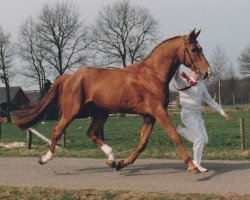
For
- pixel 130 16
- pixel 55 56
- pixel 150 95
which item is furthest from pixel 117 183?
pixel 130 16

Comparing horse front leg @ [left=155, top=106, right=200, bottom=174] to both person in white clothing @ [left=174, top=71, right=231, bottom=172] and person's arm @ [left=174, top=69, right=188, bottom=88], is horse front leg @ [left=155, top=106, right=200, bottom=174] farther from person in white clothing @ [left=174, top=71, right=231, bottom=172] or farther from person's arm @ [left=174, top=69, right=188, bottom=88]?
person's arm @ [left=174, top=69, right=188, bottom=88]

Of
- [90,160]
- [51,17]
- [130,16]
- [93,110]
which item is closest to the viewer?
[93,110]

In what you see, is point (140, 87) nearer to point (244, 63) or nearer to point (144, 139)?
point (144, 139)

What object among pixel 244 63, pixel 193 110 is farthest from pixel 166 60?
pixel 244 63

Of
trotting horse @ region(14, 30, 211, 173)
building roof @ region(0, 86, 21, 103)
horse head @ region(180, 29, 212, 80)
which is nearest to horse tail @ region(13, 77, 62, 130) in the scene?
trotting horse @ region(14, 30, 211, 173)

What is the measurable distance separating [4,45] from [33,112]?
54.4 m

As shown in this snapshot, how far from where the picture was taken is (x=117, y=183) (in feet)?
26.1

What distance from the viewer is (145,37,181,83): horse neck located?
8688 millimetres

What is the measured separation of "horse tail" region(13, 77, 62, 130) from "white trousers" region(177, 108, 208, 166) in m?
2.56

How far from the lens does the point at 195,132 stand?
8.89 metres

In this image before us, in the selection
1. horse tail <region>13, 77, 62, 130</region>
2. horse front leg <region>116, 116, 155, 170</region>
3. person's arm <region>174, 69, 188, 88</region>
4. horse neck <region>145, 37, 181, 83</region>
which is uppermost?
horse neck <region>145, 37, 181, 83</region>

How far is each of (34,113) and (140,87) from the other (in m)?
2.41

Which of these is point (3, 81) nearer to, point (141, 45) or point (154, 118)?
point (141, 45)

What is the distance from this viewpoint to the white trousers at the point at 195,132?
886 centimetres
